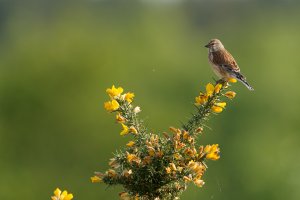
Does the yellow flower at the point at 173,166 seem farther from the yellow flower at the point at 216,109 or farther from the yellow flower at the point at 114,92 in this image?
the yellow flower at the point at 114,92

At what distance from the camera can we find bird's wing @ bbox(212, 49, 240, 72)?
321 inches

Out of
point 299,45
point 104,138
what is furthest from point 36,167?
point 299,45

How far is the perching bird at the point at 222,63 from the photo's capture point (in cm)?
788

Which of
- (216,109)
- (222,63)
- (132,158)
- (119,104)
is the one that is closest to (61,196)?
(132,158)

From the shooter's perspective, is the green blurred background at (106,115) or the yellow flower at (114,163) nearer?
the yellow flower at (114,163)

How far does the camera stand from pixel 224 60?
27.4 feet

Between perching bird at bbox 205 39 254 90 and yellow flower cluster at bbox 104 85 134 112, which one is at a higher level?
perching bird at bbox 205 39 254 90

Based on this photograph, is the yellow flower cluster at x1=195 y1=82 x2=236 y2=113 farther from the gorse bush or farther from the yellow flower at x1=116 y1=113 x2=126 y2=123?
the yellow flower at x1=116 y1=113 x2=126 y2=123

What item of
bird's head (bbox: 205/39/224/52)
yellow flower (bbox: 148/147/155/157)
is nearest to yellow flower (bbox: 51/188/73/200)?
yellow flower (bbox: 148/147/155/157)

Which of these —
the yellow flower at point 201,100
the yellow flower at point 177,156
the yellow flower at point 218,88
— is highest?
the yellow flower at point 218,88

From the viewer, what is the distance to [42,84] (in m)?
30.6

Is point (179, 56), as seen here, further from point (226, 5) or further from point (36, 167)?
point (226, 5)

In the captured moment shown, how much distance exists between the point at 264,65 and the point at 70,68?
1458 centimetres

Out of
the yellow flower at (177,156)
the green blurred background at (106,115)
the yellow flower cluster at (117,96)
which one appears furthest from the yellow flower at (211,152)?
the green blurred background at (106,115)
